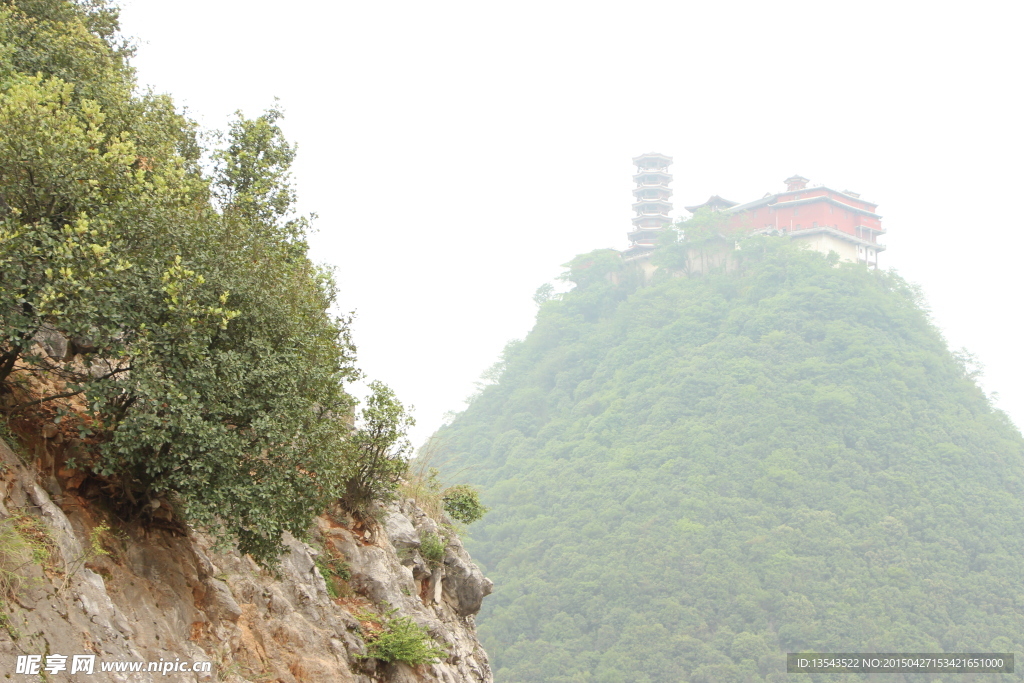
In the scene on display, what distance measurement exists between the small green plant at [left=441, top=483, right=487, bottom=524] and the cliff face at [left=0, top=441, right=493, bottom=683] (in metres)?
2.99

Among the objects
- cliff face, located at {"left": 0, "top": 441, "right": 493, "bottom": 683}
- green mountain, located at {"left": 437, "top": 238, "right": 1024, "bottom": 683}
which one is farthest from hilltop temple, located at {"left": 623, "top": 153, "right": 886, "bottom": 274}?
cliff face, located at {"left": 0, "top": 441, "right": 493, "bottom": 683}

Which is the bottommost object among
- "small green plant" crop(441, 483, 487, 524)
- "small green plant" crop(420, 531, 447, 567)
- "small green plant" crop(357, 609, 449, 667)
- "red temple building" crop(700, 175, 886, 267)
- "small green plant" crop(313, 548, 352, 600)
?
"small green plant" crop(357, 609, 449, 667)

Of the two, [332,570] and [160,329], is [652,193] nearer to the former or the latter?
[332,570]

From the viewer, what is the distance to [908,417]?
78500 mm

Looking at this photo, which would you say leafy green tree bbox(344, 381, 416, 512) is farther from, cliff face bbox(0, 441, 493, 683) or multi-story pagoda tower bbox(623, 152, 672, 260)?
multi-story pagoda tower bbox(623, 152, 672, 260)

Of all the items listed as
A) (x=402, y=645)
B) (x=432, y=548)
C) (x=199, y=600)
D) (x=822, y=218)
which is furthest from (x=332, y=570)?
(x=822, y=218)

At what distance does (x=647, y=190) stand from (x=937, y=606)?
164ft

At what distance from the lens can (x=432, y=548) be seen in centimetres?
1508

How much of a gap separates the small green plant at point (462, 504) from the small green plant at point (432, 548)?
5.89 ft

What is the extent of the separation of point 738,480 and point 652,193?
32575 mm

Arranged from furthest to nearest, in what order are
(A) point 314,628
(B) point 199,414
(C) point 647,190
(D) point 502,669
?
(C) point 647,190 → (D) point 502,669 → (A) point 314,628 → (B) point 199,414

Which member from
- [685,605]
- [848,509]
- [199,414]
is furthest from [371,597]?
[848,509]

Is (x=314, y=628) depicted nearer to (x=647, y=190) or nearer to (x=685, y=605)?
(x=685, y=605)

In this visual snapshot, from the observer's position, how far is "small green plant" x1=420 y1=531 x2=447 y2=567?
15.0m
